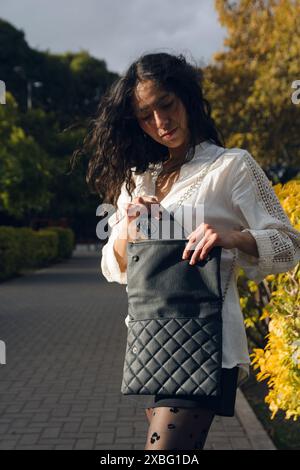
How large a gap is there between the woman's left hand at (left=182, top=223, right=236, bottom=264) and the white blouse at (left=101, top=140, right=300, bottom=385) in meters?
0.09

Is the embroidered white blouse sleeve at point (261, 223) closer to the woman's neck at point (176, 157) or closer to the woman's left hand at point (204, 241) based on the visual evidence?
the woman's left hand at point (204, 241)

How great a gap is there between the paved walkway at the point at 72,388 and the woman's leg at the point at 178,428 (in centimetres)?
283

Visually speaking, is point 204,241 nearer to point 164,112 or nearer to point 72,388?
point 164,112

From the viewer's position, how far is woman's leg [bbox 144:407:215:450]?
2125 millimetres

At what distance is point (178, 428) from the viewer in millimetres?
2131

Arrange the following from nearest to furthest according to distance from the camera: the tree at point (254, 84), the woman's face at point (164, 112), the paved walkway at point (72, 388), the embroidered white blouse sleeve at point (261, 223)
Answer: the embroidered white blouse sleeve at point (261, 223) → the woman's face at point (164, 112) → the paved walkway at point (72, 388) → the tree at point (254, 84)

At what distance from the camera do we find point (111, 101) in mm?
2559

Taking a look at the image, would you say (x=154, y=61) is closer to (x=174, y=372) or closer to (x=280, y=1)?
(x=174, y=372)

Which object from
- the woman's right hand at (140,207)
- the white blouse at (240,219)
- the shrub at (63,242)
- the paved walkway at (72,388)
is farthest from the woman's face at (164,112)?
the shrub at (63,242)

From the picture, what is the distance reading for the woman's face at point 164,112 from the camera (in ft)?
7.78

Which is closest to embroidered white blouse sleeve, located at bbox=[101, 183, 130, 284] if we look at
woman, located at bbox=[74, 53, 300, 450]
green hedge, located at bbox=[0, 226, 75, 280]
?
woman, located at bbox=[74, 53, 300, 450]

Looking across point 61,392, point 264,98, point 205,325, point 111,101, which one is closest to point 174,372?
point 205,325

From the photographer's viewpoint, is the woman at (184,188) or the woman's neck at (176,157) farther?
the woman's neck at (176,157)

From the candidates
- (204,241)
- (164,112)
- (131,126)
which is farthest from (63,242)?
(204,241)
